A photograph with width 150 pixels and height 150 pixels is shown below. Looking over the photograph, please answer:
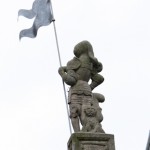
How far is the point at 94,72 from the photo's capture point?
639 inches

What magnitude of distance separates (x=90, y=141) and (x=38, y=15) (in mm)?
6501

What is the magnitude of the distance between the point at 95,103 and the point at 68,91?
29.2 inches

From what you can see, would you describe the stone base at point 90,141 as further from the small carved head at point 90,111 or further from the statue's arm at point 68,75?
the statue's arm at point 68,75

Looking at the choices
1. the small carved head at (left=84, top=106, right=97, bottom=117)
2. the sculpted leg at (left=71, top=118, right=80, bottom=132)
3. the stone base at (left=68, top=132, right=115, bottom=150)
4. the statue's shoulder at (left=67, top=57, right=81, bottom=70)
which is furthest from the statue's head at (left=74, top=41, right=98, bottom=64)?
the stone base at (left=68, top=132, right=115, bottom=150)

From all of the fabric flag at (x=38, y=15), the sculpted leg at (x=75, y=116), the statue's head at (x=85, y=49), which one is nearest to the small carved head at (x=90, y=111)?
the sculpted leg at (x=75, y=116)

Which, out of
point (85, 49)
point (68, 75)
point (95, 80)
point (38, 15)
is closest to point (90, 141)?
point (68, 75)

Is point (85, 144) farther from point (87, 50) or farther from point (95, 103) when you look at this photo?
point (87, 50)

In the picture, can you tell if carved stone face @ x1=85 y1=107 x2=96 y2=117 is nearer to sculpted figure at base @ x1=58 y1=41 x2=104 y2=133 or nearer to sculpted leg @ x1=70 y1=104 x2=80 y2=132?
sculpted figure at base @ x1=58 y1=41 x2=104 y2=133

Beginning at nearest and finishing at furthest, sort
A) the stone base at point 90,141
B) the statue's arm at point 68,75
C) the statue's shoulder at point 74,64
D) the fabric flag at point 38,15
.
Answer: the stone base at point 90,141 < the statue's arm at point 68,75 < the statue's shoulder at point 74,64 < the fabric flag at point 38,15

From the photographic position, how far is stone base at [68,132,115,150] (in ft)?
47.6

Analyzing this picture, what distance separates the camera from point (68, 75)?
15.8 metres

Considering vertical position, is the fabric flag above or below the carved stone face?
above

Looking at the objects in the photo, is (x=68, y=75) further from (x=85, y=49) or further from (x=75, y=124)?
(x=75, y=124)

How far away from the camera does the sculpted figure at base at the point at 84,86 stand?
15.2 m
